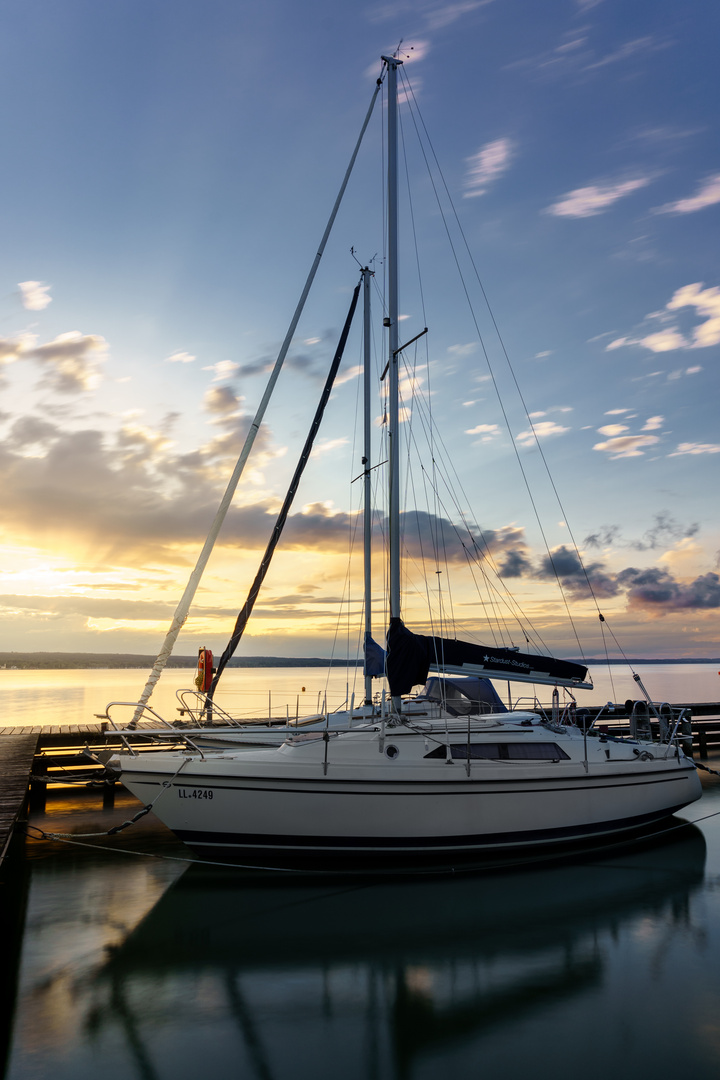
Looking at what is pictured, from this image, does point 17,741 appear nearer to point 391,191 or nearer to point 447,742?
point 447,742

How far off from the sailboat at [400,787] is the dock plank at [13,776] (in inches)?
60.8

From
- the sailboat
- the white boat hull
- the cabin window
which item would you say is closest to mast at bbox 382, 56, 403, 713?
the sailboat

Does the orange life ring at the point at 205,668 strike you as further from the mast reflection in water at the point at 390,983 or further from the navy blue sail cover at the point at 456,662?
the navy blue sail cover at the point at 456,662

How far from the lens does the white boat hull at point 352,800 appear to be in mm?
9656

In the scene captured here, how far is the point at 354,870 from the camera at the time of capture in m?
10.1

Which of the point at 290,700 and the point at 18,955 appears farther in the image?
the point at 290,700

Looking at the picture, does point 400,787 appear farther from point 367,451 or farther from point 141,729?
point 367,451

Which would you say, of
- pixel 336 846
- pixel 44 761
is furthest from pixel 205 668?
pixel 336 846

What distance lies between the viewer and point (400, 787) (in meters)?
9.76

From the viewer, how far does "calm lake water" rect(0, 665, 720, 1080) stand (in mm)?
5699

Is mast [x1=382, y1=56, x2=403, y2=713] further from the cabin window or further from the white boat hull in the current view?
the white boat hull

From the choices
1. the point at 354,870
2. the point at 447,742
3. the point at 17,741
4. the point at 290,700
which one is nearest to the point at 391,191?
the point at 447,742

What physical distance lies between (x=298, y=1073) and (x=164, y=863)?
6162mm

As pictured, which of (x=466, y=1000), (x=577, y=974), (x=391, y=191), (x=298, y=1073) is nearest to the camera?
(x=298, y=1073)
